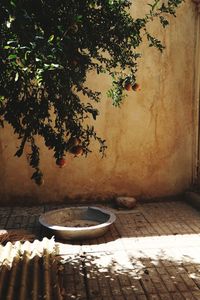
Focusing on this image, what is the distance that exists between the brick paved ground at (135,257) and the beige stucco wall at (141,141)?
2.98ft

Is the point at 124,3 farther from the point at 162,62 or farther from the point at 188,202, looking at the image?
the point at 188,202

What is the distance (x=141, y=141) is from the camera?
8203 mm

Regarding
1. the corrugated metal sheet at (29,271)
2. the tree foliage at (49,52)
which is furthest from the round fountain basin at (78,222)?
the tree foliage at (49,52)

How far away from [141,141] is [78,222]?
258 cm

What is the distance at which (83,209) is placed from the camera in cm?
682

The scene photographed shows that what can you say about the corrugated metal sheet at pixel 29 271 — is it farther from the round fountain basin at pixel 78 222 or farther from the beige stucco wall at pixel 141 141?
the beige stucco wall at pixel 141 141

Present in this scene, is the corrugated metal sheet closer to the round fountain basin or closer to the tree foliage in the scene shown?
the round fountain basin

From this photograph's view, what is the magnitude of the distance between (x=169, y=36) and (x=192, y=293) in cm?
575

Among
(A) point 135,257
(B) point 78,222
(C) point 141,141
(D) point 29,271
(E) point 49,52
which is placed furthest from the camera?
(C) point 141,141

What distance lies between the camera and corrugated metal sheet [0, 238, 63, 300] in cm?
396

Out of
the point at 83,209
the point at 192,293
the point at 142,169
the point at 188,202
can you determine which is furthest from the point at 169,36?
the point at 192,293

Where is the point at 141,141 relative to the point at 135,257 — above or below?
above

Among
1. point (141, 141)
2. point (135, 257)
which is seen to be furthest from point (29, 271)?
point (141, 141)

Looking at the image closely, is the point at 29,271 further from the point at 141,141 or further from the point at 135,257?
the point at 141,141
